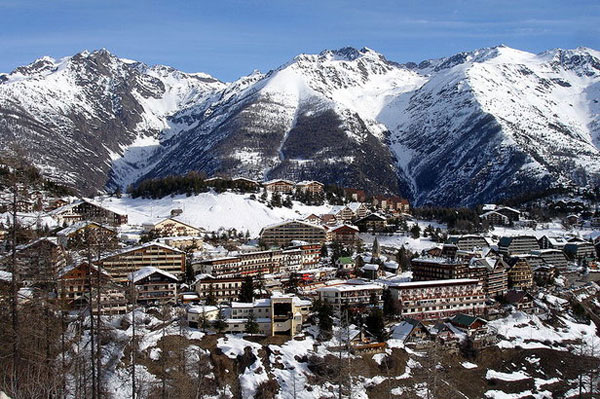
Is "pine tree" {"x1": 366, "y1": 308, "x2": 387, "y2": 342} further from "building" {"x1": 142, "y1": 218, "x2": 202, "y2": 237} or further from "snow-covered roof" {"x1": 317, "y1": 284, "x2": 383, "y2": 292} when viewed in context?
"building" {"x1": 142, "y1": 218, "x2": 202, "y2": 237}

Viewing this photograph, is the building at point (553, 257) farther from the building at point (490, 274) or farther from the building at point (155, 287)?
the building at point (155, 287)

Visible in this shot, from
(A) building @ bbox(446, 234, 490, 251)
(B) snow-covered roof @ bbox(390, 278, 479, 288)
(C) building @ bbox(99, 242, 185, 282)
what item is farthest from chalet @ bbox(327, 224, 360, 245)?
(C) building @ bbox(99, 242, 185, 282)

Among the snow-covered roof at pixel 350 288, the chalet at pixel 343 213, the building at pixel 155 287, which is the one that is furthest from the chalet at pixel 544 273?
the building at pixel 155 287

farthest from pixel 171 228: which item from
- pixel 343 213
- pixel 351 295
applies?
pixel 343 213

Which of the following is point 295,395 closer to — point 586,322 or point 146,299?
point 146,299

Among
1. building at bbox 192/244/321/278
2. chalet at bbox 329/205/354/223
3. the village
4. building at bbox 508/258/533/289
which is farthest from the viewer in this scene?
chalet at bbox 329/205/354/223

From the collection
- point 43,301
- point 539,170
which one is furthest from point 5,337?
point 539,170

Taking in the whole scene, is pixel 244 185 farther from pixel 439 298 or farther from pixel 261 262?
pixel 439 298

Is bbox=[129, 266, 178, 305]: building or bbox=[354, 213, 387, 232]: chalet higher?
bbox=[354, 213, 387, 232]: chalet
